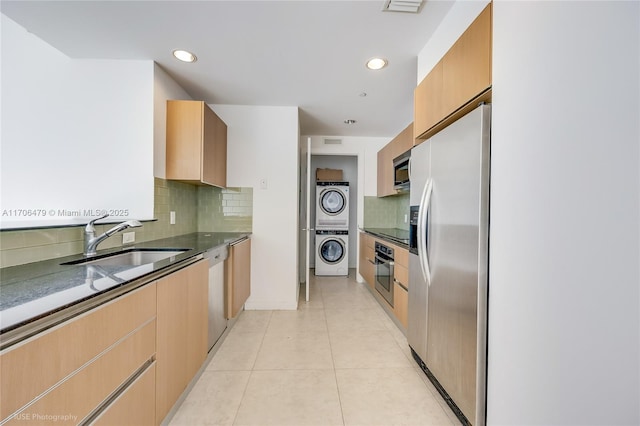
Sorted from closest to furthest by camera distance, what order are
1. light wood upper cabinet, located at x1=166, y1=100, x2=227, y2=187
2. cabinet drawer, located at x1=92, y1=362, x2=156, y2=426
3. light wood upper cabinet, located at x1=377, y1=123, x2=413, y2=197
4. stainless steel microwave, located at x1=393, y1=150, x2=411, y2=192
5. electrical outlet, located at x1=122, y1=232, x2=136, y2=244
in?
cabinet drawer, located at x1=92, y1=362, x2=156, y2=426, electrical outlet, located at x1=122, y1=232, x2=136, y2=244, light wood upper cabinet, located at x1=166, y1=100, x2=227, y2=187, stainless steel microwave, located at x1=393, y1=150, x2=411, y2=192, light wood upper cabinet, located at x1=377, y1=123, x2=413, y2=197

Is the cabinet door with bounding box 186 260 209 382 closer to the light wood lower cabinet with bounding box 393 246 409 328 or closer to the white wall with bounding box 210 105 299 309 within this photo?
the white wall with bounding box 210 105 299 309

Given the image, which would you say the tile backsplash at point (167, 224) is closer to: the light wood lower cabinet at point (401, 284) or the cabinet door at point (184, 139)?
the cabinet door at point (184, 139)

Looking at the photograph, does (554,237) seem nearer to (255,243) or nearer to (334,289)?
(255,243)

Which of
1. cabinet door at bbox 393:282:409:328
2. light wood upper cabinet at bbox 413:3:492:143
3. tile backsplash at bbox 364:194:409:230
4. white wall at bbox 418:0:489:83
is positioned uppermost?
white wall at bbox 418:0:489:83

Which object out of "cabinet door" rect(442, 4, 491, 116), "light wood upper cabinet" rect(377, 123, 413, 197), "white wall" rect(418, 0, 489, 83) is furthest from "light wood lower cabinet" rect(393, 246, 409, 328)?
"white wall" rect(418, 0, 489, 83)

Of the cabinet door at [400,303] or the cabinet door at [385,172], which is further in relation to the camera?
the cabinet door at [385,172]

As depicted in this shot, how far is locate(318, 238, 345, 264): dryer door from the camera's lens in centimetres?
483

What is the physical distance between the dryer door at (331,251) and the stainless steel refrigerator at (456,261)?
117 inches

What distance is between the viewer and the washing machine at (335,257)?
15.8 feet

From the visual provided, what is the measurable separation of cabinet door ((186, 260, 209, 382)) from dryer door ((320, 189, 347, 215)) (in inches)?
126

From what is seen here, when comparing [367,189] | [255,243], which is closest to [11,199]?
[255,243]

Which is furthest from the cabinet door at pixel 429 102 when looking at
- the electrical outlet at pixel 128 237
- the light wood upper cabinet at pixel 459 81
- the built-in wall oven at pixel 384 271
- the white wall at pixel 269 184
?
the electrical outlet at pixel 128 237

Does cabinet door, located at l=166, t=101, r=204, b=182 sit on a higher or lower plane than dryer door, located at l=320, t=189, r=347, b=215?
higher

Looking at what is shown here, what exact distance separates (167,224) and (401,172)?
2.57 m
